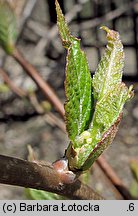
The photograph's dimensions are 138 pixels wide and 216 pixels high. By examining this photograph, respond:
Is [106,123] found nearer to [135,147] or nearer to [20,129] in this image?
[135,147]

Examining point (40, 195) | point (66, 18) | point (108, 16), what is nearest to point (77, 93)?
point (40, 195)

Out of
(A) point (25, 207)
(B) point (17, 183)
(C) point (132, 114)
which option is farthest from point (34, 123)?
(B) point (17, 183)

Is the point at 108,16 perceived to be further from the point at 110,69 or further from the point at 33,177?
the point at 33,177

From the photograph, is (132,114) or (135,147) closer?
(135,147)

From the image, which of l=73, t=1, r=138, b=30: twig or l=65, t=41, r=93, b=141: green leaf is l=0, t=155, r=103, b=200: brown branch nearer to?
l=65, t=41, r=93, b=141: green leaf

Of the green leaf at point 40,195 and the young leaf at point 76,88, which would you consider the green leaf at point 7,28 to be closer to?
the green leaf at point 40,195

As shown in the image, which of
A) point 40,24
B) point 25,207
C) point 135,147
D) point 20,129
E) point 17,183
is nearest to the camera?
point 17,183
